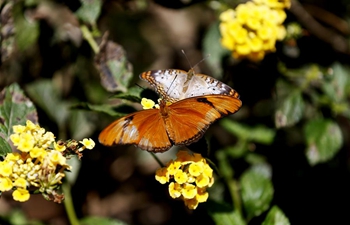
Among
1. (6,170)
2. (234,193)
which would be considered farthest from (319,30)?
(6,170)

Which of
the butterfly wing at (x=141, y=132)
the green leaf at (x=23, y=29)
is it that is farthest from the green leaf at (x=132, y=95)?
the green leaf at (x=23, y=29)

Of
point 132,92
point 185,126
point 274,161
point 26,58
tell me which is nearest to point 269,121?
point 274,161

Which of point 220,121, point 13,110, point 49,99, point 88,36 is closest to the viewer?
point 13,110

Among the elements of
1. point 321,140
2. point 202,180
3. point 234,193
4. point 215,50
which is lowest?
point 234,193

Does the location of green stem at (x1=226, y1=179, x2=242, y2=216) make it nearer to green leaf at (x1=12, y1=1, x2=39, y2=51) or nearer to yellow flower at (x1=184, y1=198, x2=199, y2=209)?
yellow flower at (x1=184, y1=198, x2=199, y2=209)

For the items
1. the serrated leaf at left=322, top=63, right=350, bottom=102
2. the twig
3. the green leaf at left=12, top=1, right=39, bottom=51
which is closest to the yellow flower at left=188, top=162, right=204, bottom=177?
the serrated leaf at left=322, top=63, right=350, bottom=102

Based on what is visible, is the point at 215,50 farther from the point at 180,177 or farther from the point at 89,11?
the point at 180,177

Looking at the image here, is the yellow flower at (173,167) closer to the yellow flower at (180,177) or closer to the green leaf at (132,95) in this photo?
the yellow flower at (180,177)

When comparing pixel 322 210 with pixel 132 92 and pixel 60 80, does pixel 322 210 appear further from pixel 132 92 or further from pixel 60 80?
pixel 60 80
